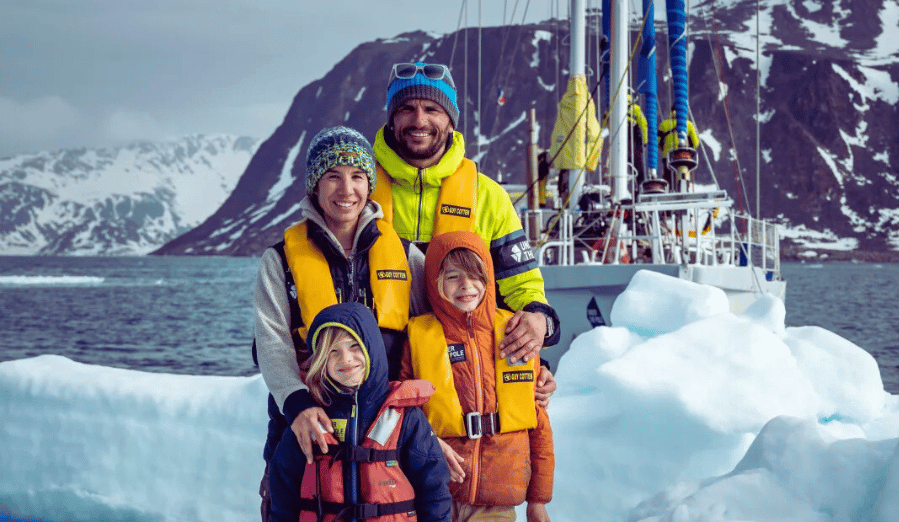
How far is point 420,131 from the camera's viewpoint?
2.64 meters

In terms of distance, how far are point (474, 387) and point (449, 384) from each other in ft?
0.31

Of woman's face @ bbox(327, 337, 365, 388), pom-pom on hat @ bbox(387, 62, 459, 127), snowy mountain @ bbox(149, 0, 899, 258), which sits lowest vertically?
woman's face @ bbox(327, 337, 365, 388)

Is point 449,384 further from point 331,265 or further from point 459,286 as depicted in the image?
point 331,265

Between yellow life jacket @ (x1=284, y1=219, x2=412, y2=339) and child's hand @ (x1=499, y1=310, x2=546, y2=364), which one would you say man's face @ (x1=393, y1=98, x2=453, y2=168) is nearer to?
yellow life jacket @ (x1=284, y1=219, x2=412, y2=339)

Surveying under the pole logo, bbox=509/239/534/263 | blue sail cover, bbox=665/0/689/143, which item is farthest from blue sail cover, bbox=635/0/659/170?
under the pole logo, bbox=509/239/534/263

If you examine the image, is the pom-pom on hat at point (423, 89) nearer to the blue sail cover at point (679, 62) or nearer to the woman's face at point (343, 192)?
the woman's face at point (343, 192)

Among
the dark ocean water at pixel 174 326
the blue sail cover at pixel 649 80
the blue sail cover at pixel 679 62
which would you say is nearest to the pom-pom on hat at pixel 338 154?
the blue sail cover at pixel 679 62

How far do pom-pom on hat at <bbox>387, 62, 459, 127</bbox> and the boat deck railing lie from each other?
7.31 m

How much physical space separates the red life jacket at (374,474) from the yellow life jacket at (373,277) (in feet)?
0.96

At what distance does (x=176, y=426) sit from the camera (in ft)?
19.5

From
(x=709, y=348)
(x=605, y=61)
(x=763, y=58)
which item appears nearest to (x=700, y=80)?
(x=763, y=58)

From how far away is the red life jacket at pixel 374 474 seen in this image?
228cm

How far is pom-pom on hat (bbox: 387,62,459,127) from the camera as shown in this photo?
2652mm

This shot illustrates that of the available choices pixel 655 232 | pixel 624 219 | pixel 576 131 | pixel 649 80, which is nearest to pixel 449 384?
pixel 655 232
